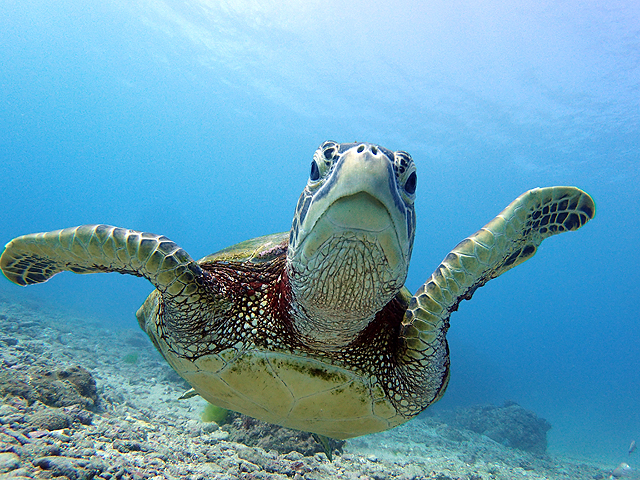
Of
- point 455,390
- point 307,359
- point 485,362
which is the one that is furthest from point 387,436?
point 485,362

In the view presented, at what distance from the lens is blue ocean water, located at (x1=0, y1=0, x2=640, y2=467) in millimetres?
23719

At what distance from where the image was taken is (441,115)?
101 feet

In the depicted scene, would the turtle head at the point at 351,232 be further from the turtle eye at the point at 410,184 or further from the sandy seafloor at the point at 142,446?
the sandy seafloor at the point at 142,446

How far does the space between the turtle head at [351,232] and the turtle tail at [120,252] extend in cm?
95

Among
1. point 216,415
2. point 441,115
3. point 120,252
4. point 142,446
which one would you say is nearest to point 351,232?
point 120,252

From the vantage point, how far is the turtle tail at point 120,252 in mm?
2254

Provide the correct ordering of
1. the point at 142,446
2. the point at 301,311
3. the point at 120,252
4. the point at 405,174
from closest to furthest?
the point at 405,174 < the point at 301,311 < the point at 120,252 < the point at 142,446

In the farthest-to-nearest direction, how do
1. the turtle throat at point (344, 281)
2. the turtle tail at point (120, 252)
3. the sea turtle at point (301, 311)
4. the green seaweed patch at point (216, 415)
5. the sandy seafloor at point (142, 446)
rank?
1. the green seaweed patch at point (216, 415)
2. the turtle tail at point (120, 252)
3. the sea turtle at point (301, 311)
4. the sandy seafloor at point (142, 446)
5. the turtle throat at point (344, 281)

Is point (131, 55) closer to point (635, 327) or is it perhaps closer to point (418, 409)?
point (418, 409)

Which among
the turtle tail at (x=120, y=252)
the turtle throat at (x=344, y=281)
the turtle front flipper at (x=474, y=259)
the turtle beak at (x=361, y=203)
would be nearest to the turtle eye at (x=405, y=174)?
the turtle beak at (x=361, y=203)

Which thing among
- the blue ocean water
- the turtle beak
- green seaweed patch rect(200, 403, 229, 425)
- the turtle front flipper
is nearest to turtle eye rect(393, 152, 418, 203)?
the turtle beak

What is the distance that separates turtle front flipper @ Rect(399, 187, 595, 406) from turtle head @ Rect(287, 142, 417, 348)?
0.72 m

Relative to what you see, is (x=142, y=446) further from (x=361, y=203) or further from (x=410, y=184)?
(x=410, y=184)

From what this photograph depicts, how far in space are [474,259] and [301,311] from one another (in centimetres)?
140
